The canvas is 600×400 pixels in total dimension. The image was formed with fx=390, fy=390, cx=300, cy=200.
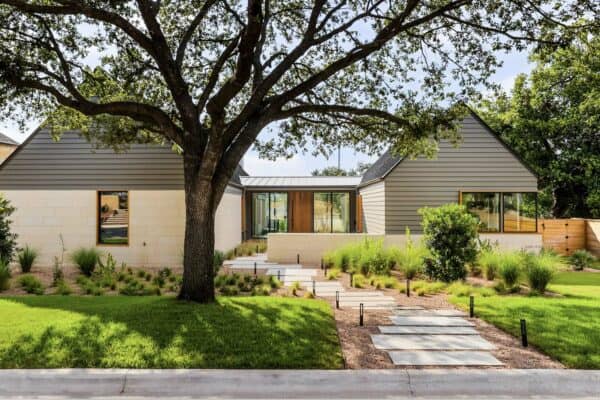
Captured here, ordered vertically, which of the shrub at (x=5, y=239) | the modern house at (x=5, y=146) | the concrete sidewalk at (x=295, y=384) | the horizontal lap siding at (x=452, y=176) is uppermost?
the modern house at (x=5, y=146)

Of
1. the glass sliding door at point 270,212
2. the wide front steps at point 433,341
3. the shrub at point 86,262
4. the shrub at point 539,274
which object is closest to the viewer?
the wide front steps at point 433,341

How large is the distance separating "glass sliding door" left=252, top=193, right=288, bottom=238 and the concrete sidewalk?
1582 centimetres

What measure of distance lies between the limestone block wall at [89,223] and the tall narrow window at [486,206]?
947 centimetres

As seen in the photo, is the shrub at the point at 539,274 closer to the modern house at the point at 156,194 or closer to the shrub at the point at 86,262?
the modern house at the point at 156,194

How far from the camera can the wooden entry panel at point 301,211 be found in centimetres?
1958

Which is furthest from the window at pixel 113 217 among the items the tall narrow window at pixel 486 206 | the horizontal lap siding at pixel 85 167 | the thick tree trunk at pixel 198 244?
the tall narrow window at pixel 486 206

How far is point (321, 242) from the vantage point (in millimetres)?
12492

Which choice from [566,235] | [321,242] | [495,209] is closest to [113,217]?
[321,242]

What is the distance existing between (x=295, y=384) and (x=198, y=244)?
336 centimetres

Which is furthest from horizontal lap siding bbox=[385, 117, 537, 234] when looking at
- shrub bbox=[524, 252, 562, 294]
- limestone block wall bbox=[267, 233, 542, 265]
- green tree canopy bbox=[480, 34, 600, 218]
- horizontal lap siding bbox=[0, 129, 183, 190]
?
horizontal lap siding bbox=[0, 129, 183, 190]

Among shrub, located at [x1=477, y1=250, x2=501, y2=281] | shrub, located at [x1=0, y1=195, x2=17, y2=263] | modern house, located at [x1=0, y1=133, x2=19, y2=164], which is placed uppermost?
modern house, located at [x1=0, y1=133, x2=19, y2=164]

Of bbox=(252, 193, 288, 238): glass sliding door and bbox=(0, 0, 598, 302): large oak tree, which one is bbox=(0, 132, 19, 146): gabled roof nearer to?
bbox=(252, 193, 288, 238): glass sliding door

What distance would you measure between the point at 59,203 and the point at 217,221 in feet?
15.3

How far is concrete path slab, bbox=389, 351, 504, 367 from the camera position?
4.17 metres
